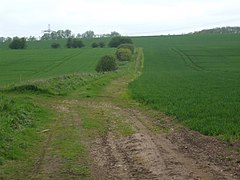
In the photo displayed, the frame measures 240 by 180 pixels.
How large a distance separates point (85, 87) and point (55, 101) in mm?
7445

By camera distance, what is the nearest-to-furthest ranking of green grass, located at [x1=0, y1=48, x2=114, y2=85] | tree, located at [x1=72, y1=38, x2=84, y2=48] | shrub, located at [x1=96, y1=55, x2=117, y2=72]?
shrub, located at [x1=96, y1=55, x2=117, y2=72]
green grass, located at [x1=0, y1=48, x2=114, y2=85]
tree, located at [x1=72, y1=38, x2=84, y2=48]

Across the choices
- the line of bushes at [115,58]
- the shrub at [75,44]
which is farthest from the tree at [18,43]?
the line of bushes at [115,58]

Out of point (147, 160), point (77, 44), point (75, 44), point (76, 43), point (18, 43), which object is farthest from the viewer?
point (75, 44)

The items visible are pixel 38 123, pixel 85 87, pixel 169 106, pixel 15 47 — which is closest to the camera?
pixel 38 123

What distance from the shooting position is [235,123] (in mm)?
17328

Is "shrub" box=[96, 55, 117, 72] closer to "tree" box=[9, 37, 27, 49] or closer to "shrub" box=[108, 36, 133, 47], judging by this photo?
"shrub" box=[108, 36, 133, 47]

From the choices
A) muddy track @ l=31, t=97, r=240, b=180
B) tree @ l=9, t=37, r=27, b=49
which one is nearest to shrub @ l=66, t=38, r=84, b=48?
tree @ l=9, t=37, r=27, b=49

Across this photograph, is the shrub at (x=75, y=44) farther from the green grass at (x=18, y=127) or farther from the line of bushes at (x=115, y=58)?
the green grass at (x=18, y=127)

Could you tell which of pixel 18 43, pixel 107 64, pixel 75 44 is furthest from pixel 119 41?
pixel 107 64

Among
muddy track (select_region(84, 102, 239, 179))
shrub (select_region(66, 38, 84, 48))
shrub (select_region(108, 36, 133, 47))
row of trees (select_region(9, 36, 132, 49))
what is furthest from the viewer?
shrub (select_region(66, 38, 84, 48))

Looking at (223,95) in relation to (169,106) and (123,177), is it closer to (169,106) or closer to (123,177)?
(169,106)

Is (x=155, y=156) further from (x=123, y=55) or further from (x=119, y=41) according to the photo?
(x=119, y=41)

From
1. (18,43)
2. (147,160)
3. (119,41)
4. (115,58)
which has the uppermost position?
(119,41)

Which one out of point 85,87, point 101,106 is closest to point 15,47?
point 85,87
